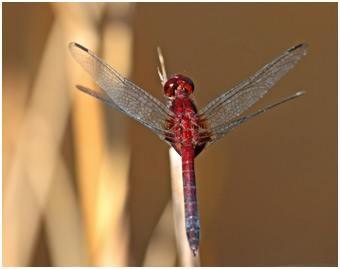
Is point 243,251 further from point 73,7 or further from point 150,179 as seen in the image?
point 73,7

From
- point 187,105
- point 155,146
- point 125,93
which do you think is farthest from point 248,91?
point 155,146

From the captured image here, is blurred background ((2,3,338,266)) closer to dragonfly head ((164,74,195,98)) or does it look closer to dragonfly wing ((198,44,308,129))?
dragonfly head ((164,74,195,98))

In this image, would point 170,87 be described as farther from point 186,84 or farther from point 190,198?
point 190,198

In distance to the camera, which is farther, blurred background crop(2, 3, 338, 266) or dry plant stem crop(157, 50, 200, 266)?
blurred background crop(2, 3, 338, 266)

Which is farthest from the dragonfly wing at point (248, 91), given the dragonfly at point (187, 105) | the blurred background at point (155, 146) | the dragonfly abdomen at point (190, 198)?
the blurred background at point (155, 146)

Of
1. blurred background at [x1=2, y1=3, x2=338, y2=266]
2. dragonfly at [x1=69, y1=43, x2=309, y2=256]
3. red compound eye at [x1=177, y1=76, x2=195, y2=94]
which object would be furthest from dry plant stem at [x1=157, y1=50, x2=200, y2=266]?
blurred background at [x1=2, y1=3, x2=338, y2=266]

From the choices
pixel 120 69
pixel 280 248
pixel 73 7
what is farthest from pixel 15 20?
pixel 280 248

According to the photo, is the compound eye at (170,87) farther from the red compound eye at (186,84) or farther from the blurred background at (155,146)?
the blurred background at (155,146)
